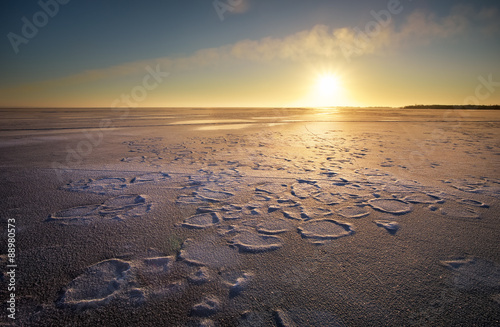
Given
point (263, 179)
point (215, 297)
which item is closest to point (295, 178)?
point (263, 179)

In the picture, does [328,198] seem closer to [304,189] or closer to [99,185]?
[304,189]

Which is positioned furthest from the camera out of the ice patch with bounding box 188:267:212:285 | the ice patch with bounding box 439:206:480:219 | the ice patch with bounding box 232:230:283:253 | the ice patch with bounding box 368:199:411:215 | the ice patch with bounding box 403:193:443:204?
the ice patch with bounding box 403:193:443:204

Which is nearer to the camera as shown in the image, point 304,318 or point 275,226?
point 304,318

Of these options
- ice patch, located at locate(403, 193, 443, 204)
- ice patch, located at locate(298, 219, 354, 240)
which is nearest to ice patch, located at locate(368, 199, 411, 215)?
ice patch, located at locate(403, 193, 443, 204)

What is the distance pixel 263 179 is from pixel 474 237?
253cm

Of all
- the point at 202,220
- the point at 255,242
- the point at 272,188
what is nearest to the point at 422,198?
the point at 272,188

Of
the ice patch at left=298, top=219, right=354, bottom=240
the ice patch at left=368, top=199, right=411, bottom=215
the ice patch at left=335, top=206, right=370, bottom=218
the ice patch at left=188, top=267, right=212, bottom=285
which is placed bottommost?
the ice patch at left=188, top=267, right=212, bottom=285

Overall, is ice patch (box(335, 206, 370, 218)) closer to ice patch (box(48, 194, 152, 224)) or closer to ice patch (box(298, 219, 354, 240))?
ice patch (box(298, 219, 354, 240))

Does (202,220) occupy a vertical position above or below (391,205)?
below

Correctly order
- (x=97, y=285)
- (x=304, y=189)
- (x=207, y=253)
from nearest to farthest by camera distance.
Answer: (x=97, y=285)
(x=207, y=253)
(x=304, y=189)

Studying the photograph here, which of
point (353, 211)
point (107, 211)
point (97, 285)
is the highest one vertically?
point (353, 211)

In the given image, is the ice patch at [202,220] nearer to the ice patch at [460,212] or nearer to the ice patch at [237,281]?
the ice patch at [237,281]

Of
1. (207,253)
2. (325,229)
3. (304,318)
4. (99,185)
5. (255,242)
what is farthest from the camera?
(99,185)

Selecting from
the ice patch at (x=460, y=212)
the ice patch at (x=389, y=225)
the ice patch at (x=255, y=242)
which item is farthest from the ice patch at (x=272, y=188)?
the ice patch at (x=460, y=212)
